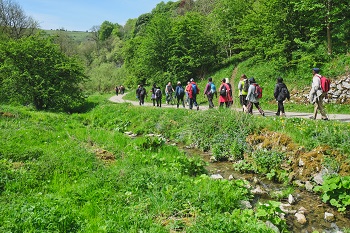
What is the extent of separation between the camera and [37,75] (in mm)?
25250

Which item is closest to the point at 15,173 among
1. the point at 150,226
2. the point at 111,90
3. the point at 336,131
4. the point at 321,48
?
the point at 150,226

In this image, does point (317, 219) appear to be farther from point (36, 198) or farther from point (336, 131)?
point (36, 198)

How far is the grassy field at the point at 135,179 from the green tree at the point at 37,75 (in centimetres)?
1215

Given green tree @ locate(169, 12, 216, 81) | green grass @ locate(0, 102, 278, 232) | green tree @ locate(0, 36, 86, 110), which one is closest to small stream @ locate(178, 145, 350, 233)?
green grass @ locate(0, 102, 278, 232)

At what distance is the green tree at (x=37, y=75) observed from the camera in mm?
25188

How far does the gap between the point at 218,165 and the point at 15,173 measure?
291 inches

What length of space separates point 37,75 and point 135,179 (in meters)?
21.9

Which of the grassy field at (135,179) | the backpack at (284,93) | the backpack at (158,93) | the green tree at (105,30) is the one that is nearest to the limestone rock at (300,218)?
the grassy field at (135,179)

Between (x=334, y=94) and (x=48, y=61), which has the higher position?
(x=48, y=61)

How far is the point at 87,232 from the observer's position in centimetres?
550

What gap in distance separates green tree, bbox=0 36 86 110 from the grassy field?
1215 cm

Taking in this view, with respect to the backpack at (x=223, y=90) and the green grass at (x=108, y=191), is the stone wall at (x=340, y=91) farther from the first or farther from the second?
the green grass at (x=108, y=191)

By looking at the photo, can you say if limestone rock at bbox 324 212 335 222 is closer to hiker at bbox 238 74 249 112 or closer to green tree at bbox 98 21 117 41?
hiker at bbox 238 74 249 112

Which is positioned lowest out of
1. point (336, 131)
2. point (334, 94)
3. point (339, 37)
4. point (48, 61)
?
point (336, 131)
